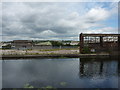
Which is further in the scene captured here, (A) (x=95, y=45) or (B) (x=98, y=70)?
(A) (x=95, y=45)

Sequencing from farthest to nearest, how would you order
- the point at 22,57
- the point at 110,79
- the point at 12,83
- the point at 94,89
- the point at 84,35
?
the point at 84,35
the point at 22,57
the point at 110,79
the point at 12,83
the point at 94,89

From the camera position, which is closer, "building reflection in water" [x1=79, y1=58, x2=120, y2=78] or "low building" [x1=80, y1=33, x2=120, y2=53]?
"building reflection in water" [x1=79, y1=58, x2=120, y2=78]

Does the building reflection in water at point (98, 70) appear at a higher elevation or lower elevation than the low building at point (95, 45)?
lower

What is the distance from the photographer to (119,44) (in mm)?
29938

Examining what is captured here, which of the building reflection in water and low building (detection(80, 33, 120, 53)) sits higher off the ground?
low building (detection(80, 33, 120, 53))

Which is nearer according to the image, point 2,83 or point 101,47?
point 2,83

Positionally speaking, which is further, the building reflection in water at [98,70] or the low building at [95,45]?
the low building at [95,45]

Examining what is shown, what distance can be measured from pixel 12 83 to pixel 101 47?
25.6 m

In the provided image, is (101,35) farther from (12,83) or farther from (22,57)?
(12,83)

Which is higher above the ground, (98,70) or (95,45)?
(95,45)

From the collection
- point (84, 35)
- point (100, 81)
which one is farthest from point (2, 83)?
point (84, 35)

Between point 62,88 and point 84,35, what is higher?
point 84,35

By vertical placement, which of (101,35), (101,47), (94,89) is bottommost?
(94,89)

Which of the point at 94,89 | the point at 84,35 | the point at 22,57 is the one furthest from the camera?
the point at 84,35
